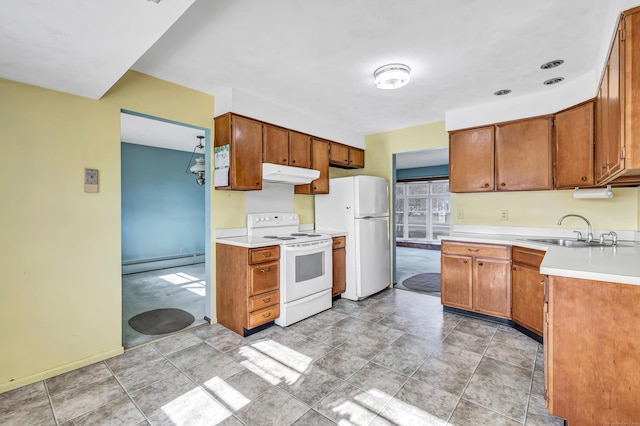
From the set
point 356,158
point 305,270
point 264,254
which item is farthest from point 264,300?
point 356,158

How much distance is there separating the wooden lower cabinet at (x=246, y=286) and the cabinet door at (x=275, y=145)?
1.03 meters

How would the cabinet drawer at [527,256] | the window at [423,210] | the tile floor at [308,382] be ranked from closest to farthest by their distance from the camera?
the tile floor at [308,382] < the cabinet drawer at [527,256] < the window at [423,210]

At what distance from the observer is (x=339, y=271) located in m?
3.92

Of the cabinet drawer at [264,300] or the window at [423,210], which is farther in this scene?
the window at [423,210]

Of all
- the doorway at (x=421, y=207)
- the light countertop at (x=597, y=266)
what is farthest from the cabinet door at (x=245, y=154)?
the doorway at (x=421, y=207)

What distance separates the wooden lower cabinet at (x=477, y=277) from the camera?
3.02 m

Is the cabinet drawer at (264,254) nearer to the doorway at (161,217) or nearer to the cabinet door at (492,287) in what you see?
the doorway at (161,217)

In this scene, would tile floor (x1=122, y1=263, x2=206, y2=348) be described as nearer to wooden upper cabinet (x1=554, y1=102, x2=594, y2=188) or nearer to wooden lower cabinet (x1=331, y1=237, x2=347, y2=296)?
wooden lower cabinet (x1=331, y1=237, x2=347, y2=296)

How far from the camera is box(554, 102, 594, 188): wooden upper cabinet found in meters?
2.64

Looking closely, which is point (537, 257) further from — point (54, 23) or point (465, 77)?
point (54, 23)

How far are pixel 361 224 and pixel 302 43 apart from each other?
237cm

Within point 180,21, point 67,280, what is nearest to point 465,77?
point 180,21

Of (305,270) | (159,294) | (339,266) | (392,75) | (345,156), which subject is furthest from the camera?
(345,156)

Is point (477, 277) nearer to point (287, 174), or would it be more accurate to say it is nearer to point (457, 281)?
point (457, 281)
